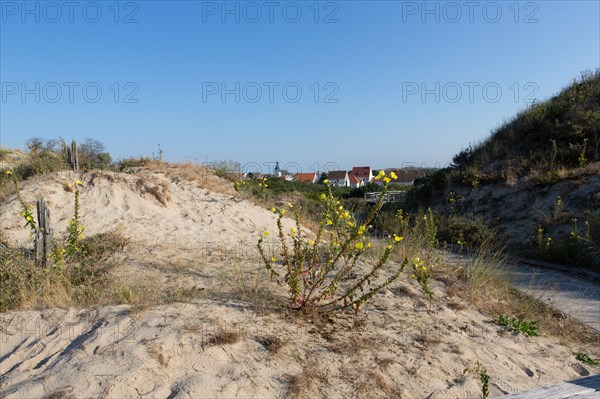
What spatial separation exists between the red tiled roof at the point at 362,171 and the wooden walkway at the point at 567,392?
62.8m

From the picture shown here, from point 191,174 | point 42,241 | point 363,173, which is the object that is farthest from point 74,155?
point 363,173

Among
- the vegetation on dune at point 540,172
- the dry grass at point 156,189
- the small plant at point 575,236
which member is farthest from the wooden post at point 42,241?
the small plant at point 575,236

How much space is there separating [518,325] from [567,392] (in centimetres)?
204

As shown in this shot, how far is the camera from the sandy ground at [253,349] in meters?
2.85

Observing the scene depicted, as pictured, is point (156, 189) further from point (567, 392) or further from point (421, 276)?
point (567, 392)

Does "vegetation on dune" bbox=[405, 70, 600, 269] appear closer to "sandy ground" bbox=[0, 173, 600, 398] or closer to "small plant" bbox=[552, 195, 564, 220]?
"small plant" bbox=[552, 195, 564, 220]

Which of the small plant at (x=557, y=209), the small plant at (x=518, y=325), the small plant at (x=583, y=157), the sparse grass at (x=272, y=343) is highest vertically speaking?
the small plant at (x=583, y=157)

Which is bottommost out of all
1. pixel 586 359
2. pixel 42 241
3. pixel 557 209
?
pixel 586 359

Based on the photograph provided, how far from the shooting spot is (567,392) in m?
2.45

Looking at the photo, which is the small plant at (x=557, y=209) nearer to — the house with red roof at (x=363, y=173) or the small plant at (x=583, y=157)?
the small plant at (x=583, y=157)

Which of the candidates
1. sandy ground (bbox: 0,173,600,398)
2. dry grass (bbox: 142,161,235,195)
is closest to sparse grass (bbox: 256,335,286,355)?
sandy ground (bbox: 0,173,600,398)

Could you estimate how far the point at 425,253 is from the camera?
21.2 feet

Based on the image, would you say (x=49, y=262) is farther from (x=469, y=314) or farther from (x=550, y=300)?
(x=550, y=300)

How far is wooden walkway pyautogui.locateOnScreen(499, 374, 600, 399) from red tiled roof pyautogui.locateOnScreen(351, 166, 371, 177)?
62.8 meters
